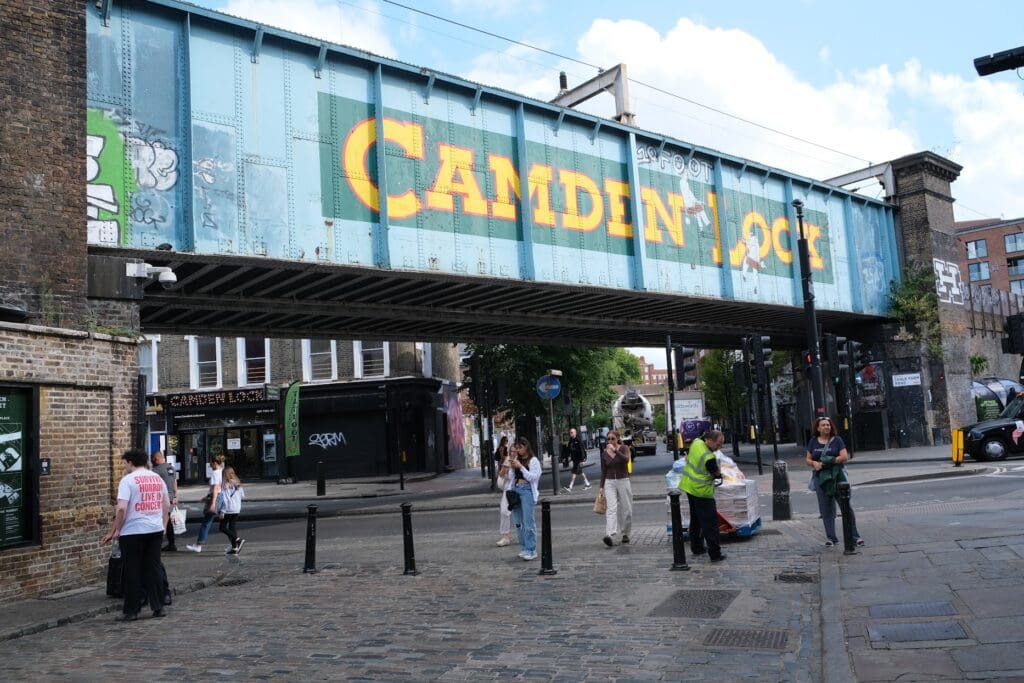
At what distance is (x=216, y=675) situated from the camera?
641 centimetres

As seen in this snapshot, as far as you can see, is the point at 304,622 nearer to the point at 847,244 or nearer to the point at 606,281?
the point at 606,281

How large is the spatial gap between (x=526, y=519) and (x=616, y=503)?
1.45 m

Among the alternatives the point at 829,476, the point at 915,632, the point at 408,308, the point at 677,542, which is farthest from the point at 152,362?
the point at 915,632

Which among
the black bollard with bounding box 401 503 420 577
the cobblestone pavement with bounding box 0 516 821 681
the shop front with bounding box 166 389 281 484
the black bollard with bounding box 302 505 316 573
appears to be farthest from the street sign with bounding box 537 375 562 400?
the shop front with bounding box 166 389 281 484

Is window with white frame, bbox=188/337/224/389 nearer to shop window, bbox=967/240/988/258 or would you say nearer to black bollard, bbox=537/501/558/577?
black bollard, bbox=537/501/558/577

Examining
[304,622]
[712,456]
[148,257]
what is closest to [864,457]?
[712,456]

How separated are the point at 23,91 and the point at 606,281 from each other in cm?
1503

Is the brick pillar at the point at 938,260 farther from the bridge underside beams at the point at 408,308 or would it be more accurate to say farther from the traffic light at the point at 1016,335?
the traffic light at the point at 1016,335

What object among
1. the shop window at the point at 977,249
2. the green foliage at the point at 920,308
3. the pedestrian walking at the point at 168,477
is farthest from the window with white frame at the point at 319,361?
the shop window at the point at 977,249

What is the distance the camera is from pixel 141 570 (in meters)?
8.98

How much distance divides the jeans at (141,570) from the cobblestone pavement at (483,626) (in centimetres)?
22

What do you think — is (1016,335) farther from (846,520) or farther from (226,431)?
(226,431)

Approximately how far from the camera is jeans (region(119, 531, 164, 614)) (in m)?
8.78

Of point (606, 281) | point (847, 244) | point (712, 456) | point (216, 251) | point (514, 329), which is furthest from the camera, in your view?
point (847, 244)
